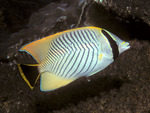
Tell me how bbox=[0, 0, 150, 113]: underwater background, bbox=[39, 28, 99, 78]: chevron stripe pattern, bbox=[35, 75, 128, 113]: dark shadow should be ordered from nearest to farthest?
bbox=[39, 28, 99, 78]: chevron stripe pattern
bbox=[0, 0, 150, 113]: underwater background
bbox=[35, 75, 128, 113]: dark shadow

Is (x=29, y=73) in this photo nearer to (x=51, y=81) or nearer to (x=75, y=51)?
(x=51, y=81)

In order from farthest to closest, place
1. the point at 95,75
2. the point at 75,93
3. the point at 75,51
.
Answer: the point at 95,75
the point at 75,93
the point at 75,51

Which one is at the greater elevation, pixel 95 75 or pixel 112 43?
pixel 112 43

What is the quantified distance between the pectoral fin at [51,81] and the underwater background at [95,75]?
112 cm

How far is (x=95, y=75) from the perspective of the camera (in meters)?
2.90

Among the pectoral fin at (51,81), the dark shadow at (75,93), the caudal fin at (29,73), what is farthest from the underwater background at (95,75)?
the caudal fin at (29,73)

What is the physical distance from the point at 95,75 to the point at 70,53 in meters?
1.56

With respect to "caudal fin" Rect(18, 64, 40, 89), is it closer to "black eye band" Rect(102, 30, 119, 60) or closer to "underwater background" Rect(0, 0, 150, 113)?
"black eye band" Rect(102, 30, 119, 60)

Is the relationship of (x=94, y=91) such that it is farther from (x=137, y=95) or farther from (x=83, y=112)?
(x=137, y=95)

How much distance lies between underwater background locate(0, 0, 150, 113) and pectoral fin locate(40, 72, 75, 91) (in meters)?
1.12

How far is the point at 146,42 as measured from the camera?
3180mm

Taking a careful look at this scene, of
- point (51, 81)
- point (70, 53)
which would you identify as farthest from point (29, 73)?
point (70, 53)

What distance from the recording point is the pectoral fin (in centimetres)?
151

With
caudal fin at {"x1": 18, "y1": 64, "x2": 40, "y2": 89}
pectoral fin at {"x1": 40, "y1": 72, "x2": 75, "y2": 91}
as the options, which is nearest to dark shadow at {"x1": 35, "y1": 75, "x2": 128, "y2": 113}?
pectoral fin at {"x1": 40, "y1": 72, "x2": 75, "y2": 91}
